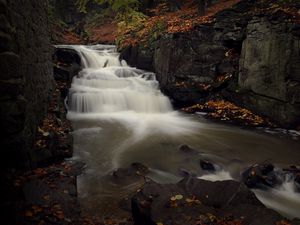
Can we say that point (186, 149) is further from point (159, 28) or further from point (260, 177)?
point (159, 28)

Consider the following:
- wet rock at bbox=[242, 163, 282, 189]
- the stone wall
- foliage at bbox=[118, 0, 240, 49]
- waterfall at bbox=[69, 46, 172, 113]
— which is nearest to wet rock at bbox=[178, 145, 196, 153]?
wet rock at bbox=[242, 163, 282, 189]

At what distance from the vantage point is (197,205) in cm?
448

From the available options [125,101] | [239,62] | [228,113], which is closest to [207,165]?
[228,113]

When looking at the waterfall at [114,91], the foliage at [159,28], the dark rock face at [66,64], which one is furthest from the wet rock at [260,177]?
the dark rock face at [66,64]

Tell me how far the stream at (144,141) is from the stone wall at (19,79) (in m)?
1.39

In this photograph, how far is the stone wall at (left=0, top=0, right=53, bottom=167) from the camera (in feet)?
13.8

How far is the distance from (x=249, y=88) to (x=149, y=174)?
6.18m

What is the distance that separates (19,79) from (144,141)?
4690 millimetres

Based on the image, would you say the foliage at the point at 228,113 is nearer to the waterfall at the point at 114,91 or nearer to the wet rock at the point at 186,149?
the waterfall at the point at 114,91

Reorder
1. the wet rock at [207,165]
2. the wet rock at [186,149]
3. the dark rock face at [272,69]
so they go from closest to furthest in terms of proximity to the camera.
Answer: the wet rock at [207,165] < the wet rock at [186,149] < the dark rock face at [272,69]

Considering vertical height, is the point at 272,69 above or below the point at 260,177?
above

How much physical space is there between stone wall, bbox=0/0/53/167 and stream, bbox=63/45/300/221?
1395mm

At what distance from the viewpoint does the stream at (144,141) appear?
5902mm

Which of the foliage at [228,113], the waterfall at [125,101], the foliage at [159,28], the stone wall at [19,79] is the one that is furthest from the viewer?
the foliage at [159,28]
